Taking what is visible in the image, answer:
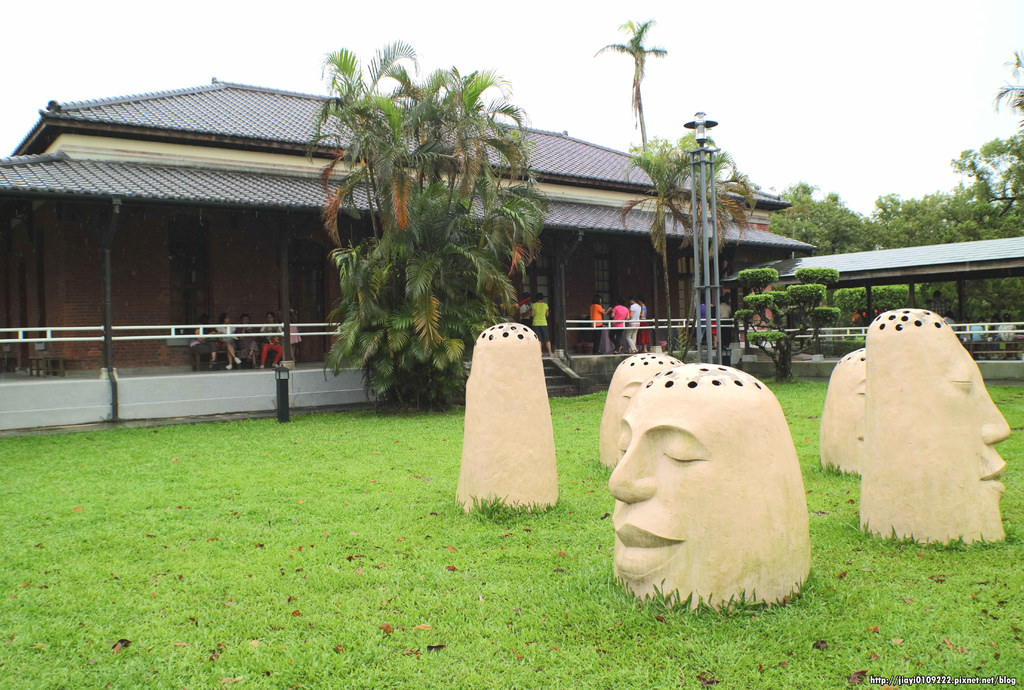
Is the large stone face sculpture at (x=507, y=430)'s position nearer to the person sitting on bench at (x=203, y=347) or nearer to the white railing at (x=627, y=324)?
the person sitting on bench at (x=203, y=347)

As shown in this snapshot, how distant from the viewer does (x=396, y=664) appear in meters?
3.41

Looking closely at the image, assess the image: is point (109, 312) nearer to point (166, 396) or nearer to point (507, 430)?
point (166, 396)

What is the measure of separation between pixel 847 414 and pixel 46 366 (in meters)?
14.4

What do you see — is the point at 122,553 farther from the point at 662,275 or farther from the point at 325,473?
the point at 662,275

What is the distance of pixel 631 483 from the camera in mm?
3746

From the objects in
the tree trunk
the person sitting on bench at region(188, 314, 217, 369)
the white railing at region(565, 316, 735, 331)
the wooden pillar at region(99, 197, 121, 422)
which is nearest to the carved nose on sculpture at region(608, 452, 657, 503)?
the wooden pillar at region(99, 197, 121, 422)

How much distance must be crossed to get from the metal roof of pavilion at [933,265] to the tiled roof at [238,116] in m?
5.73

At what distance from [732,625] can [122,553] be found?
4133mm

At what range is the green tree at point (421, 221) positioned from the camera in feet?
39.4

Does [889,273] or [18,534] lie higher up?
[889,273]

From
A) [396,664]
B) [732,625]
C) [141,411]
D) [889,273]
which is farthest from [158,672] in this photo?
[889,273]

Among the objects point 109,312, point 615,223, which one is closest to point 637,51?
point 615,223

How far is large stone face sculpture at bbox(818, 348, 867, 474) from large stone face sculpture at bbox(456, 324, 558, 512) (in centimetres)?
301

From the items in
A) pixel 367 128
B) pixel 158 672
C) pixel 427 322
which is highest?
pixel 367 128
